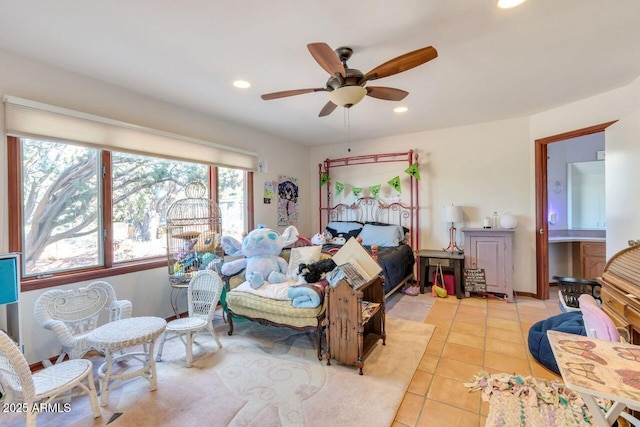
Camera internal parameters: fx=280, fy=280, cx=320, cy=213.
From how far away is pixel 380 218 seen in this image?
4.86 m

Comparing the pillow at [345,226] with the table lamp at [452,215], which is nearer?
the table lamp at [452,215]

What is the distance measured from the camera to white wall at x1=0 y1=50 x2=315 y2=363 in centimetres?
213

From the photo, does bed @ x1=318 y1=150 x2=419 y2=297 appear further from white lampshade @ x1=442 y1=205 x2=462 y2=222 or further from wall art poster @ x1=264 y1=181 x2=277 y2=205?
wall art poster @ x1=264 y1=181 x2=277 y2=205

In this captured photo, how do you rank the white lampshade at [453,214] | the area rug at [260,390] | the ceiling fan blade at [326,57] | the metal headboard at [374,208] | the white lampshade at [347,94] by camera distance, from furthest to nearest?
the metal headboard at [374,208]
the white lampshade at [453,214]
the white lampshade at [347,94]
the area rug at [260,390]
the ceiling fan blade at [326,57]

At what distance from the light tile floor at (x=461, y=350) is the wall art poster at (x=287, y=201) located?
2157 millimetres

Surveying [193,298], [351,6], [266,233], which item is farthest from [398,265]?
[351,6]

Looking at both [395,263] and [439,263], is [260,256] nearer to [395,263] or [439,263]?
[395,263]

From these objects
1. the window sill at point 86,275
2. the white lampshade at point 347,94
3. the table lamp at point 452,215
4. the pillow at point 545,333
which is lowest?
the pillow at point 545,333

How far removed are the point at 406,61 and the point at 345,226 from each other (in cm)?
321

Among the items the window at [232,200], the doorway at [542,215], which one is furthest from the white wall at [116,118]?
the doorway at [542,215]

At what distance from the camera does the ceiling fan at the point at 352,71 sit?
1.65 metres

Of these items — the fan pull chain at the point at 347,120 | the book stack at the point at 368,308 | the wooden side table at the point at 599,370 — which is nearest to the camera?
the wooden side table at the point at 599,370

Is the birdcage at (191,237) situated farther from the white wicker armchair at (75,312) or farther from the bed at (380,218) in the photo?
the bed at (380,218)

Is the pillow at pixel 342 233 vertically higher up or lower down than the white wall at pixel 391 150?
lower down
